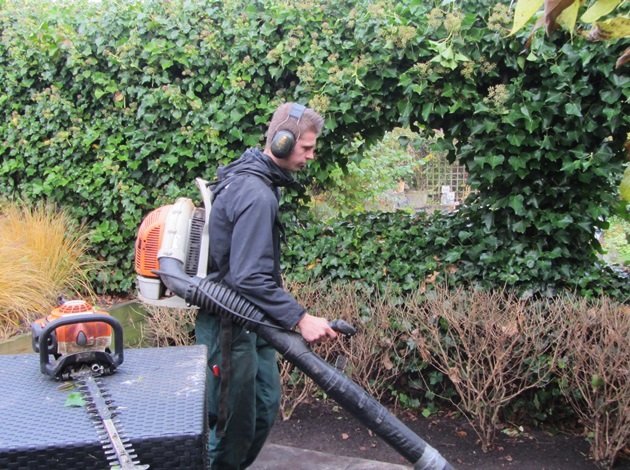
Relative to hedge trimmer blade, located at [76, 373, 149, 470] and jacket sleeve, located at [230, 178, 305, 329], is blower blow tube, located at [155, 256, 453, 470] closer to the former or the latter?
jacket sleeve, located at [230, 178, 305, 329]

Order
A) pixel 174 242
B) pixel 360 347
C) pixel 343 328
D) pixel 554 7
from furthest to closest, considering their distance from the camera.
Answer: pixel 360 347 → pixel 174 242 → pixel 343 328 → pixel 554 7

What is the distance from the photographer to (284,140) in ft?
9.62

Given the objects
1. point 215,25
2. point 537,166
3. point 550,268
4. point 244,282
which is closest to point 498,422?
point 550,268

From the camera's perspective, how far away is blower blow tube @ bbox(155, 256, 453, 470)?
2352mm

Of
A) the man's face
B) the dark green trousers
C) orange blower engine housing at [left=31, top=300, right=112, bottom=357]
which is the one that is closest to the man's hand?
the dark green trousers

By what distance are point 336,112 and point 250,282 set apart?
2.45m

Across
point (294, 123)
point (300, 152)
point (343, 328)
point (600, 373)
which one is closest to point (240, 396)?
point (343, 328)

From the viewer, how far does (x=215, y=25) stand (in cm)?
531

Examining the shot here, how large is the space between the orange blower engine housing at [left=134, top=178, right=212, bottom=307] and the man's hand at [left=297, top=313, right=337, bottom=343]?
547 mm

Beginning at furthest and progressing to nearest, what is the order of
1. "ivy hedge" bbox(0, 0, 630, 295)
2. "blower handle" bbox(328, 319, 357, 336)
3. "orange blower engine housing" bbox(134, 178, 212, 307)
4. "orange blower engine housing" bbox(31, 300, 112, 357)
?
"ivy hedge" bbox(0, 0, 630, 295), "orange blower engine housing" bbox(134, 178, 212, 307), "blower handle" bbox(328, 319, 357, 336), "orange blower engine housing" bbox(31, 300, 112, 357)

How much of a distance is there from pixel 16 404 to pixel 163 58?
409 centimetres

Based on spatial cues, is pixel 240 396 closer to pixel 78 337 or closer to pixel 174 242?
pixel 174 242

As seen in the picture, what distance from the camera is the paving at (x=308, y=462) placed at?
375cm

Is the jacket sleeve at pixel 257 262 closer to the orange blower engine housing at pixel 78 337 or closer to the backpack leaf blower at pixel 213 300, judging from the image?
the backpack leaf blower at pixel 213 300
